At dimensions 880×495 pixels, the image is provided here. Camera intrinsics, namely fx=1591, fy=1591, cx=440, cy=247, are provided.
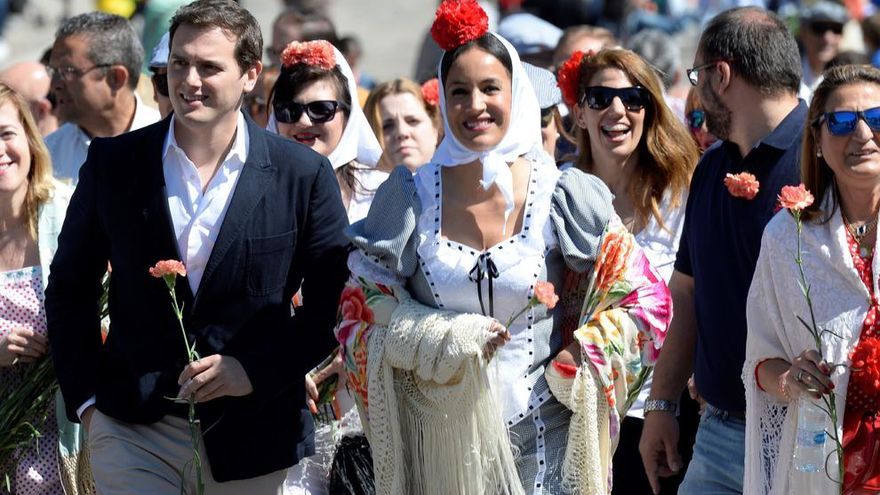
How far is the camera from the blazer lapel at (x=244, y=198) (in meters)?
A: 4.80

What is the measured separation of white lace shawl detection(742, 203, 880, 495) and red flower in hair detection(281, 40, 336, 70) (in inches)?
84.6

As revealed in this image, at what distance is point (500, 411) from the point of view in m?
4.57

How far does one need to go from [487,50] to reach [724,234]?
1.05 m

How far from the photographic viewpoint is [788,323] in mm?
4551

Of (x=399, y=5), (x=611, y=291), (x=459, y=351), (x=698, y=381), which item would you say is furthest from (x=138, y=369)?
(x=399, y=5)

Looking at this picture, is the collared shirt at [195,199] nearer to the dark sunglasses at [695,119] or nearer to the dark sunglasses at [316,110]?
the dark sunglasses at [316,110]

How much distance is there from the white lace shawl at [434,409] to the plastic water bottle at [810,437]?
801mm

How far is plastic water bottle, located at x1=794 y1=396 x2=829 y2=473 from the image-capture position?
443 centimetres

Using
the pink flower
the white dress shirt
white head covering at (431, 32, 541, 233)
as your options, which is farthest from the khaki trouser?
the pink flower

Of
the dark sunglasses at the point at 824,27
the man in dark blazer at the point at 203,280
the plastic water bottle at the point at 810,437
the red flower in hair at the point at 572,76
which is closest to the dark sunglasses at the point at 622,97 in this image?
the red flower in hair at the point at 572,76

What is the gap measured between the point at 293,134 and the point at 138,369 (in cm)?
161

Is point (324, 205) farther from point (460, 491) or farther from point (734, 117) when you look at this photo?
point (734, 117)

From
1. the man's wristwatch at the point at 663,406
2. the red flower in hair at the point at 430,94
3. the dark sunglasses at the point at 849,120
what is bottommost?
the man's wristwatch at the point at 663,406

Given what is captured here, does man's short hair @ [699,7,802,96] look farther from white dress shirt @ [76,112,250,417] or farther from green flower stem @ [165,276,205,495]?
green flower stem @ [165,276,205,495]
